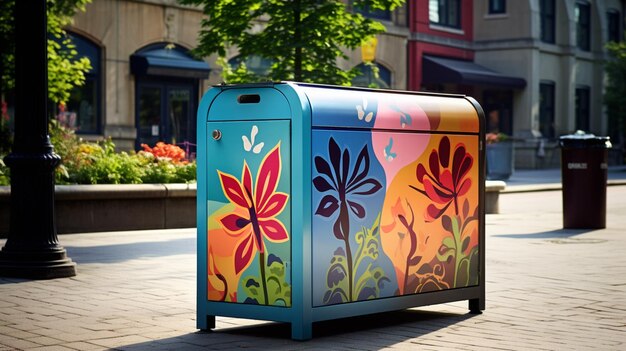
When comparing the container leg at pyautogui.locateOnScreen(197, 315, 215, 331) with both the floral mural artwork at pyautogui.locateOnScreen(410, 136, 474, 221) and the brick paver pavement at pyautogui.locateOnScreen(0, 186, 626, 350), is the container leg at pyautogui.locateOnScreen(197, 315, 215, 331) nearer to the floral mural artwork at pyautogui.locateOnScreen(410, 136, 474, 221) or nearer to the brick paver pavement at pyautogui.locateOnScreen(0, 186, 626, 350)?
the brick paver pavement at pyautogui.locateOnScreen(0, 186, 626, 350)

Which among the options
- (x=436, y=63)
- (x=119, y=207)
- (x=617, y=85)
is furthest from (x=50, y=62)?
(x=617, y=85)

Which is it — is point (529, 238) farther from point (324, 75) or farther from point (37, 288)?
point (37, 288)

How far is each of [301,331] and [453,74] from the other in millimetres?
34808

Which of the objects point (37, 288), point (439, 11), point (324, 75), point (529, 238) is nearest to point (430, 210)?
point (37, 288)

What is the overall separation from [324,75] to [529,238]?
3717mm

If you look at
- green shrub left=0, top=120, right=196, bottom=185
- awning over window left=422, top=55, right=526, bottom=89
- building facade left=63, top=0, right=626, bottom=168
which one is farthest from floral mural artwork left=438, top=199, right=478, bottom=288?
awning over window left=422, top=55, right=526, bottom=89

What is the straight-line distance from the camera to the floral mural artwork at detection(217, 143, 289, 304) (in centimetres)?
702

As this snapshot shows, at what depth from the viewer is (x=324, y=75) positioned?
633 inches

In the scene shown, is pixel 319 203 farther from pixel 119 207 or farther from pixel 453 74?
pixel 453 74

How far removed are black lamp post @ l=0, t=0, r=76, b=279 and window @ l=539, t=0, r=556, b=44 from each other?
1537 inches

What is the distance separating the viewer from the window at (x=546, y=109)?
47250 mm

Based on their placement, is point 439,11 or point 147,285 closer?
point 147,285

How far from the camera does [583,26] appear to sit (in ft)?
168

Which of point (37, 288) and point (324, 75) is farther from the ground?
point (324, 75)
